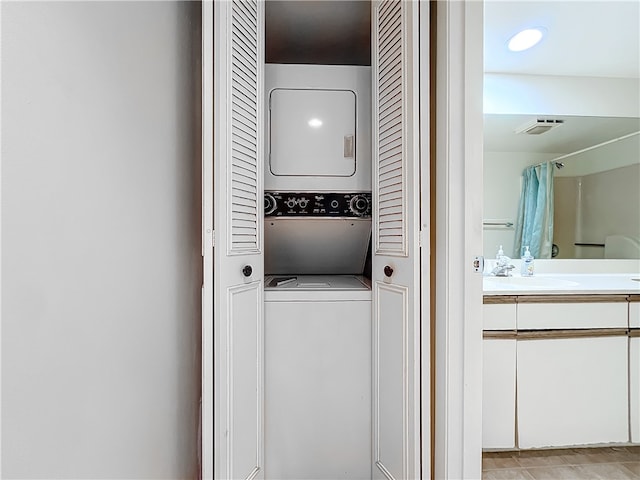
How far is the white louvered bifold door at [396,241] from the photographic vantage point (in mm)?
1396

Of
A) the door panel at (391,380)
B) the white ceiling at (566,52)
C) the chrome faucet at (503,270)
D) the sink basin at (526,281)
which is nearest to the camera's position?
the door panel at (391,380)

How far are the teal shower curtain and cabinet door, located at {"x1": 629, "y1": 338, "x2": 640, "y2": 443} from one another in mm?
708

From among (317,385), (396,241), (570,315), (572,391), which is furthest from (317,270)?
(572,391)

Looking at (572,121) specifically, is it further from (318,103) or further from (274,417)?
(274,417)

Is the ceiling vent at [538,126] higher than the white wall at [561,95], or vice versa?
the white wall at [561,95]

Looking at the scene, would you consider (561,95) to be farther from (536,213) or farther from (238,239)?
(238,239)

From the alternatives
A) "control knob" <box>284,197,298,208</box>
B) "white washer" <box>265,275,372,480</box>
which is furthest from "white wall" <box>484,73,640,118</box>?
"white washer" <box>265,275,372,480</box>

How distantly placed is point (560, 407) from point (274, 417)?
1.56 meters

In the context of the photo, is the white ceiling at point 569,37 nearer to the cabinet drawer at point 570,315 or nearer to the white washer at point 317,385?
the cabinet drawer at point 570,315

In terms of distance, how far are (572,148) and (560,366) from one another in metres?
1.52

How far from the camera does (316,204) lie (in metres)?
1.97

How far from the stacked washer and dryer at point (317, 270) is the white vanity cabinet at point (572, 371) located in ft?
3.01

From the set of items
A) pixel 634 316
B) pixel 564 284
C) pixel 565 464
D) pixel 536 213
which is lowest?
pixel 565 464

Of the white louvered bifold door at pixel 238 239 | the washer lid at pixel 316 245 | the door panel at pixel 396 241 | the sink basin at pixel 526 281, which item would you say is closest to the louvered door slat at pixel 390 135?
the door panel at pixel 396 241
